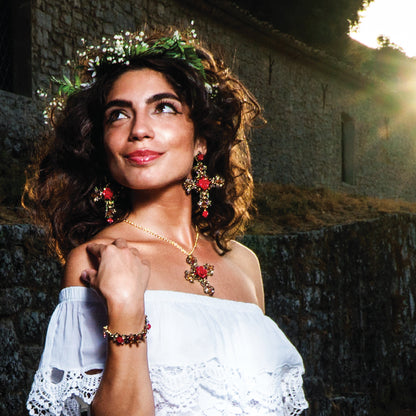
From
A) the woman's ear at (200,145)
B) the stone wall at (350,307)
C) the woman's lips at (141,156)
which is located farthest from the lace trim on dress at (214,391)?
the stone wall at (350,307)

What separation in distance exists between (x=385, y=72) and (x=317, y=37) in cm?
1320

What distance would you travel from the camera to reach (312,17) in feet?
58.6

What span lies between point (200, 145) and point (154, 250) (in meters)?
0.47

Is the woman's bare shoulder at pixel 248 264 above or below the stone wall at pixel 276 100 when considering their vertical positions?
below

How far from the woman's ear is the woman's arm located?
720mm

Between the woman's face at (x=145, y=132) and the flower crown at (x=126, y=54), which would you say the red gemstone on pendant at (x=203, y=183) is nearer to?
the woman's face at (x=145, y=132)

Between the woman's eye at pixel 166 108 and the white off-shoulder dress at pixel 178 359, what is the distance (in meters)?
0.60

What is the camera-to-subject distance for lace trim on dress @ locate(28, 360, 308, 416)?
5.56ft

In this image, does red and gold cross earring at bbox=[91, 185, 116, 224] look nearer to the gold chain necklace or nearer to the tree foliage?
the gold chain necklace

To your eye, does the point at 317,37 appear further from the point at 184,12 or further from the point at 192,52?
the point at 192,52

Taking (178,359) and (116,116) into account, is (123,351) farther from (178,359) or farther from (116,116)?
(116,116)

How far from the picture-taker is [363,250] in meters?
7.41

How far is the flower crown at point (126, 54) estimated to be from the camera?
2068mm

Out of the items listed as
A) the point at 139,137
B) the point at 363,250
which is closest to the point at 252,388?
the point at 139,137
